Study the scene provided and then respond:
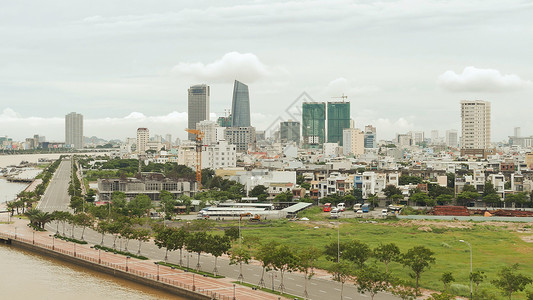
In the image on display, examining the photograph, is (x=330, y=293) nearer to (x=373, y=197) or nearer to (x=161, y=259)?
(x=161, y=259)

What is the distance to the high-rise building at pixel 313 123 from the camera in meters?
173

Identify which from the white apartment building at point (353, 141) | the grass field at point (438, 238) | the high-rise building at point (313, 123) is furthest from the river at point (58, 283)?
the high-rise building at point (313, 123)

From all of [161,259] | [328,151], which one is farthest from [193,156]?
[161,259]

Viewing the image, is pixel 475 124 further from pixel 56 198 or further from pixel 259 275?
pixel 259 275

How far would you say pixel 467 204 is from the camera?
188 feet

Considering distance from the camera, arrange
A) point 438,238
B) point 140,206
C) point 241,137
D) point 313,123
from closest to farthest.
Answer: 1. point 438,238
2. point 140,206
3. point 241,137
4. point 313,123

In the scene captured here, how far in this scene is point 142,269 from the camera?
2866 centimetres

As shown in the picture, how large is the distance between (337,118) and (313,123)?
38.4 feet

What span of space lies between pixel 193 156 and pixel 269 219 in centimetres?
6003

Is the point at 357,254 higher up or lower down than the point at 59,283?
higher up

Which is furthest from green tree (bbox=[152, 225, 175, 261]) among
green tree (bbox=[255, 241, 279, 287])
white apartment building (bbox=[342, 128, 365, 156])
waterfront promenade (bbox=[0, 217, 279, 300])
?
white apartment building (bbox=[342, 128, 365, 156])

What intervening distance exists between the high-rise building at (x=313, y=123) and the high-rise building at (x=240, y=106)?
19699mm

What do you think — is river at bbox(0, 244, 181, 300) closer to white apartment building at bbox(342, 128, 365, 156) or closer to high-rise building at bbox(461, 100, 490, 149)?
high-rise building at bbox(461, 100, 490, 149)

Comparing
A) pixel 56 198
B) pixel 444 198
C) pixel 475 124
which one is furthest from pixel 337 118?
pixel 444 198
